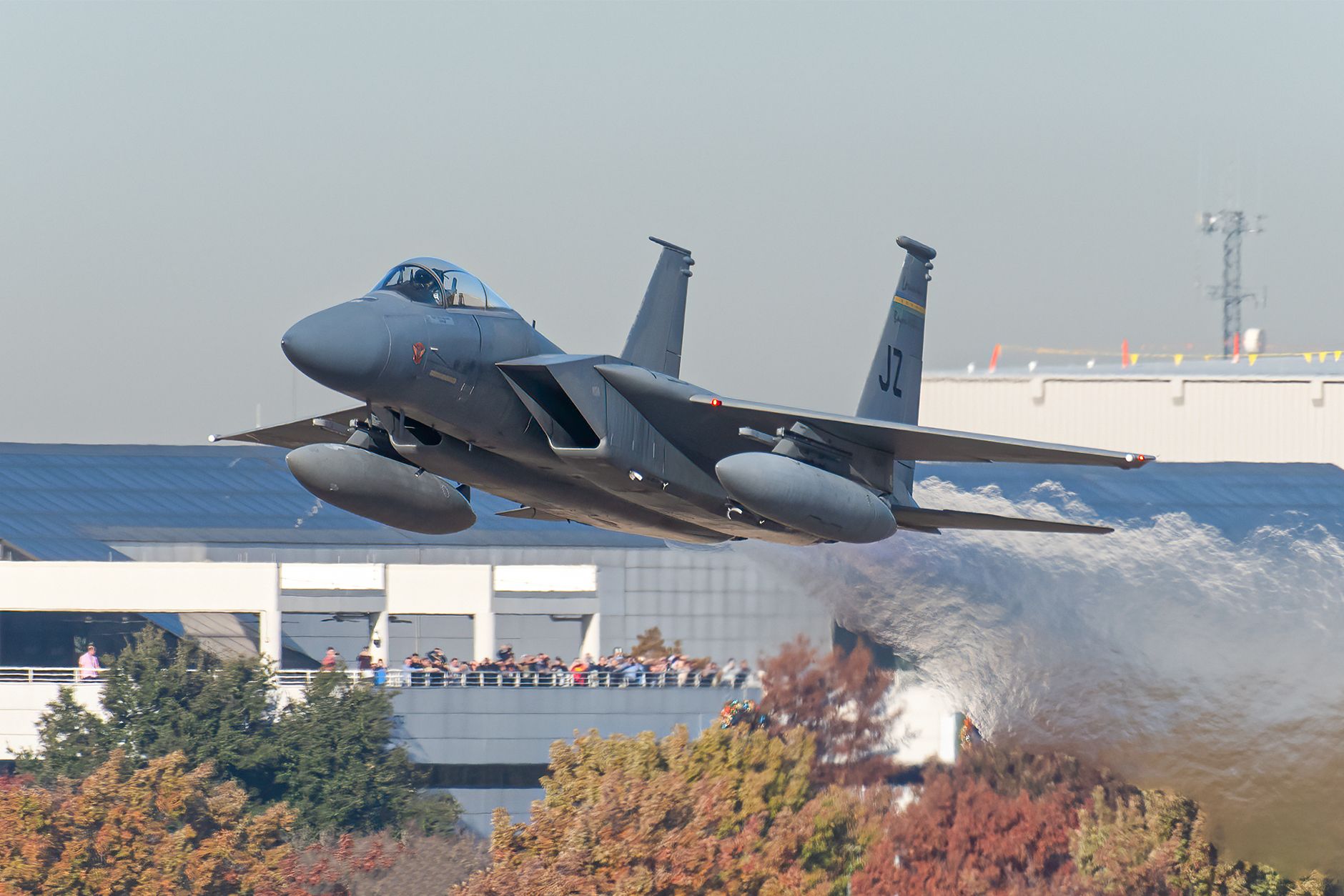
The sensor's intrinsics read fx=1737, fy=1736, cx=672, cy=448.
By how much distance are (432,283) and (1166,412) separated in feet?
149

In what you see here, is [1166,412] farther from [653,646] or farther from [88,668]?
[88,668]

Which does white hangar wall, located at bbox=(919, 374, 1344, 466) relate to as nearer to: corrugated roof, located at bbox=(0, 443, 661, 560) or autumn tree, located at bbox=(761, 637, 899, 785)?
corrugated roof, located at bbox=(0, 443, 661, 560)

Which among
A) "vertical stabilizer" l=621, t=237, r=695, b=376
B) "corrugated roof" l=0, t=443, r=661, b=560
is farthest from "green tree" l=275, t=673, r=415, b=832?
"vertical stabilizer" l=621, t=237, r=695, b=376

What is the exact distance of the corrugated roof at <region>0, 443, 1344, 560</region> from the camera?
1918 inches

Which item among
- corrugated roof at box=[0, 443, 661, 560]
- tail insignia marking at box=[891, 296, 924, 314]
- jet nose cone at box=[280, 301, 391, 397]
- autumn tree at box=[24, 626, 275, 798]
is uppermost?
tail insignia marking at box=[891, 296, 924, 314]

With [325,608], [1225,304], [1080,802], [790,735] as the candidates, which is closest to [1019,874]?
[1080,802]

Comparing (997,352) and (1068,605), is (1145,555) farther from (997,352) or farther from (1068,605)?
(997,352)

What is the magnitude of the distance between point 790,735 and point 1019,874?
485 centimetres

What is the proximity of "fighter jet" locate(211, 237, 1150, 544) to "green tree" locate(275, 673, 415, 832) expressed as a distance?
2064 centimetres

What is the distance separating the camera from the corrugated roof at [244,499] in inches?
1918

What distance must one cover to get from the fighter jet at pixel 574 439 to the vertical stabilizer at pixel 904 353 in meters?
1.61

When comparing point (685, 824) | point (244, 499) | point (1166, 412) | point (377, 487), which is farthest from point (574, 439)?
point (1166, 412)

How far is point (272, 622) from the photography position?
145ft

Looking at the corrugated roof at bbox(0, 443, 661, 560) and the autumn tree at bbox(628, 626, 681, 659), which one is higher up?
the corrugated roof at bbox(0, 443, 661, 560)
